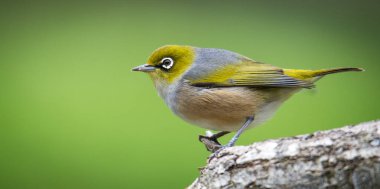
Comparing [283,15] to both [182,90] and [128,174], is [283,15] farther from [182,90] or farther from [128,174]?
[182,90]

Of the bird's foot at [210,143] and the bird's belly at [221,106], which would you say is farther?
the bird's foot at [210,143]

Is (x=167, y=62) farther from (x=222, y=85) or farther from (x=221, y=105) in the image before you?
(x=221, y=105)

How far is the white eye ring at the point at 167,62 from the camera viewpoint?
456cm

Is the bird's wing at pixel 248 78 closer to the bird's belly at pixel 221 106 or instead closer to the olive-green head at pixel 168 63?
the bird's belly at pixel 221 106

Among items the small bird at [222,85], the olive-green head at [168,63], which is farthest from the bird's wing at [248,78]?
the olive-green head at [168,63]

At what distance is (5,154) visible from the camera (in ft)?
22.5

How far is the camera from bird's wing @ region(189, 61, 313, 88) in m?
4.32

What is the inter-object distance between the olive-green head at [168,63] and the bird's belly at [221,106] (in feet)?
0.75

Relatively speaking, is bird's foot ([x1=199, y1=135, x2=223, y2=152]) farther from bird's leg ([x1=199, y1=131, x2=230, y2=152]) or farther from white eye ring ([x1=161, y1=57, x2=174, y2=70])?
white eye ring ([x1=161, y1=57, x2=174, y2=70])

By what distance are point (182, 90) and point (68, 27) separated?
5878 mm

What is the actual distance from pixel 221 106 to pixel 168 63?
0.60 m

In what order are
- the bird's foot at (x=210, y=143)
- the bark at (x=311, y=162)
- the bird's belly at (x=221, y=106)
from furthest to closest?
the bird's foot at (x=210, y=143) → the bird's belly at (x=221, y=106) → the bark at (x=311, y=162)

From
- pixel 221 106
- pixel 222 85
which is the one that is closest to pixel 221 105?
pixel 221 106

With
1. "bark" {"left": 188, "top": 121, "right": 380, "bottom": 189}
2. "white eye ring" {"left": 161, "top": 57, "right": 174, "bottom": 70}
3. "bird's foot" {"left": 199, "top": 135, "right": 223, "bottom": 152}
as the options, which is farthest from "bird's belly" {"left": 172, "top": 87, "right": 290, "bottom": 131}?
"bark" {"left": 188, "top": 121, "right": 380, "bottom": 189}
